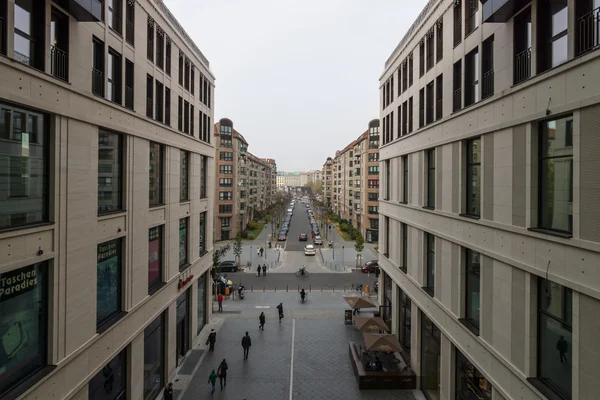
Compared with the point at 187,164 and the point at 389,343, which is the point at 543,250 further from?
the point at 187,164

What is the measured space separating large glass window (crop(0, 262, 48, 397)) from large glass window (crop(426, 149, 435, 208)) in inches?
556

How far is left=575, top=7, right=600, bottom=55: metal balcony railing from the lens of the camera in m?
6.50

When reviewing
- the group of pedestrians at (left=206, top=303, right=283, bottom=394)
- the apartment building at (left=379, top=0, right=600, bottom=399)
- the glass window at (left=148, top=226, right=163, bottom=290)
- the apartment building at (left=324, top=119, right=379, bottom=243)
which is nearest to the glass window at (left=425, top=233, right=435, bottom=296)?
the apartment building at (left=379, top=0, right=600, bottom=399)

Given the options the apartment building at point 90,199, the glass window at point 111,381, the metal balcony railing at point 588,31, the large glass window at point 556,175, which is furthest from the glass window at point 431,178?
the glass window at point 111,381

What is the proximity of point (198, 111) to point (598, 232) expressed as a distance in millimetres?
20189

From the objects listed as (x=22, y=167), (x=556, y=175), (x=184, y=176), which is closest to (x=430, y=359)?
(x=556, y=175)

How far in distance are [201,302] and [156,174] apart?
11.0 m

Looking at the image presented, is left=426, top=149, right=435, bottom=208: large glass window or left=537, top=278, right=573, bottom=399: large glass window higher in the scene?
left=426, top=149, right=435, bottom=208: large glass window

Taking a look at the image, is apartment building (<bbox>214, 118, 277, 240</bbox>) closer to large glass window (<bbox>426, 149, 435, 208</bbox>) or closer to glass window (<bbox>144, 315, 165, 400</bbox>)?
glass window (<bbox>144, 315, 165, 400</bbox>)

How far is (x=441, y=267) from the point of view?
13.5m

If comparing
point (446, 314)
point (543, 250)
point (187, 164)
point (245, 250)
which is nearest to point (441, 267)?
point (446, 314)

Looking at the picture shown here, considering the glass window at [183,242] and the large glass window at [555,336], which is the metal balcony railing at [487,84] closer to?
the large glass window at [555,336]

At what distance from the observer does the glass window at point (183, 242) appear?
18.3m

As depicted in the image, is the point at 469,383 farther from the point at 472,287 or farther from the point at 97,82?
the point at 97,82
